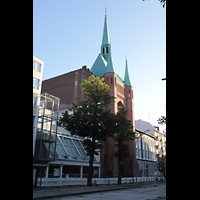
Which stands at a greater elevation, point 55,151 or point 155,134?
point 155,134

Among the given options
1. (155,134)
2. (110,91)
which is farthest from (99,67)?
(155,134)

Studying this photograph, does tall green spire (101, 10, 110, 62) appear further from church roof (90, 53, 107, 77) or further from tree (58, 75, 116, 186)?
tree (58, 75, 116, 186)

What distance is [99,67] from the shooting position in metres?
56.6

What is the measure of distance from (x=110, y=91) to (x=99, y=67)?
11.1m

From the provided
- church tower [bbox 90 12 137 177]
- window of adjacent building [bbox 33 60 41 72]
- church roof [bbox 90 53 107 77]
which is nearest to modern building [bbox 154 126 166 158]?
church tower [bbox 90 12 137 177]

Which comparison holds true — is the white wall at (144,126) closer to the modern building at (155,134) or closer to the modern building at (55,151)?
the modern building at (155,134)

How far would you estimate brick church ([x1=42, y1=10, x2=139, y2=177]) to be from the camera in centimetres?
4391

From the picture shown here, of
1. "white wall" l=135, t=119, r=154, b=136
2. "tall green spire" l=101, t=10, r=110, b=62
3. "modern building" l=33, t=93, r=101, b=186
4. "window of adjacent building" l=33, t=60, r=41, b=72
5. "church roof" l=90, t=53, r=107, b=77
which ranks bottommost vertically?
"modern building" l=33, t=93, r=101, b=186

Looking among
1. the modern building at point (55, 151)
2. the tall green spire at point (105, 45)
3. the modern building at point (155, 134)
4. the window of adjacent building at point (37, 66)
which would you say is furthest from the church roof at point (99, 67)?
the modern building at point (155, 134)

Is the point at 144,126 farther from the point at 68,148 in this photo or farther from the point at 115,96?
the point at 68,148
